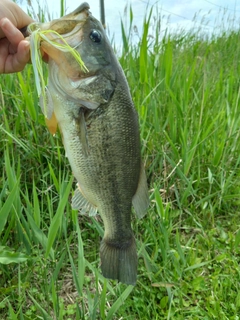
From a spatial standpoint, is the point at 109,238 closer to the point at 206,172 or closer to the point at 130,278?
the point at 130,278

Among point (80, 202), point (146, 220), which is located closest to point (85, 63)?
point (80, 202)

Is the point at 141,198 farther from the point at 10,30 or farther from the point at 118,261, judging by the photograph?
the point at 10,30

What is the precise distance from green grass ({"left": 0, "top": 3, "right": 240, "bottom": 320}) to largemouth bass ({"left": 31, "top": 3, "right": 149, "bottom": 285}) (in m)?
0.27

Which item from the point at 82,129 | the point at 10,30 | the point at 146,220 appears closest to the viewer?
the point at 82,129

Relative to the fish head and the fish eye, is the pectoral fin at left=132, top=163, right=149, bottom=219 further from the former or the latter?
the fish eye

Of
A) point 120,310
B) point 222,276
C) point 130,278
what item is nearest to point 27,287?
point 120,310

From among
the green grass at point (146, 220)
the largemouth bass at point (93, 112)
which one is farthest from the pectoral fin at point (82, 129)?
the green grass at point (146, 220)

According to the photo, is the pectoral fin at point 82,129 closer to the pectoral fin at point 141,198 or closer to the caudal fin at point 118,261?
the pectoral fin at point 141,198

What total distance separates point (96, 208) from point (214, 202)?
1.19 m

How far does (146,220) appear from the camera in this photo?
1.99 m

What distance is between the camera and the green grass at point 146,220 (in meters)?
1.56

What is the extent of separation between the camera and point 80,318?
1478 mm

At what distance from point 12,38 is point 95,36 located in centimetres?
32

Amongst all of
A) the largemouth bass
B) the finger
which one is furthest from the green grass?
the finger
